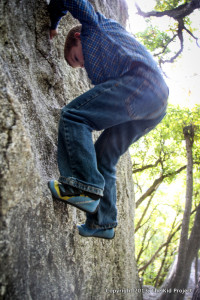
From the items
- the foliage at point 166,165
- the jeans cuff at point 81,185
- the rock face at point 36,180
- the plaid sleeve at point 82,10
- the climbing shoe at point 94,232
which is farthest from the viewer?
the foliage at point 166,165

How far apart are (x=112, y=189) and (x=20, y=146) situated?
1.19 m

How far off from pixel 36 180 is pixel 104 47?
53.0 inches

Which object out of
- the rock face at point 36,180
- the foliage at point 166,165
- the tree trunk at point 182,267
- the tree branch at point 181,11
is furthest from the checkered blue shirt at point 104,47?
the tree branch at point 181,11

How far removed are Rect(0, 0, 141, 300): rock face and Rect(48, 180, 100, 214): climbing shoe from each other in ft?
0.38

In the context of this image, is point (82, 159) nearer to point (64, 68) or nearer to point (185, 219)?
point (64, 68)

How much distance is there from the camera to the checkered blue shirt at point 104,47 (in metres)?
2.06

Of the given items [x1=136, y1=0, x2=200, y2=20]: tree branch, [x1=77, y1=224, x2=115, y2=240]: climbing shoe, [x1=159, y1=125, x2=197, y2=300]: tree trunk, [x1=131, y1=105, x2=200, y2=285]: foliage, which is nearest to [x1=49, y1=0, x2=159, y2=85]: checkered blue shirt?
[x1=77, y1=224, x2=115, y2=240]: climbing shoe

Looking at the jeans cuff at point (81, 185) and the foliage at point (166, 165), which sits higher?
the foliage at point (166, 165)

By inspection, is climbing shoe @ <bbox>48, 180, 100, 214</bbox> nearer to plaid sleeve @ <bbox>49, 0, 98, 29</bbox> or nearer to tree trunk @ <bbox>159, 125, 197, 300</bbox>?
plaid sleeve @ <bbox>49, 0, 98, 29</bbox>

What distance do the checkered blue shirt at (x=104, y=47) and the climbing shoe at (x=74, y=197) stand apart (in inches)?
42.2

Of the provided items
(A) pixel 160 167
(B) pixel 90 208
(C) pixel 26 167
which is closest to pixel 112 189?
(B) pixel 90 208

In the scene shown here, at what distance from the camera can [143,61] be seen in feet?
6.68

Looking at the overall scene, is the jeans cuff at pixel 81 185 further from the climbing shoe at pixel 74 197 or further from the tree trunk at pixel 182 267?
the tree trunk at pixel 182 267

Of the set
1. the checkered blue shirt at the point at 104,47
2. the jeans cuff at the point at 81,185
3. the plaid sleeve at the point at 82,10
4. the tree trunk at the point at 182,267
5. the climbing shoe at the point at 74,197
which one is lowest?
the tree trunk at the point at 182,267
